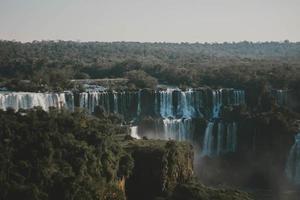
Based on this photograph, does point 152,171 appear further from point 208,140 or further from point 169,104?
point 169,104

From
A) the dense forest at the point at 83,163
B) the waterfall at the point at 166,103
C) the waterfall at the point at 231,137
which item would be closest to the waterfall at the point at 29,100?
the waterfall at the point at 166,103

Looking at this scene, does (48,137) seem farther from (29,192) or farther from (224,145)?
(224,145)

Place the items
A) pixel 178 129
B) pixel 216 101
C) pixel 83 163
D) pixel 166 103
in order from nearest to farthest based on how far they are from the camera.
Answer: pixel 83 163, pixel 178 129, pixel 166 103, pixel 216 101

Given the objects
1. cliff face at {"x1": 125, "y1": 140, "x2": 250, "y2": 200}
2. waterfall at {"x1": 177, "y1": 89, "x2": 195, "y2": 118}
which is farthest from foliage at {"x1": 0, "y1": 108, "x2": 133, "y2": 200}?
waterfall at {"x1": 177, "y1": 89, "x2": 195, "y2": 118}

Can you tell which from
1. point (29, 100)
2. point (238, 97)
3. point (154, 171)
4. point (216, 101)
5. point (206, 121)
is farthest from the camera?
point (238, 97)

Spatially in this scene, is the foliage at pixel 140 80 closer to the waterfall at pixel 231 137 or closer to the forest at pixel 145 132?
the forest at pixel 145 132

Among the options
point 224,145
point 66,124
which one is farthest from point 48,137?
point 224,145

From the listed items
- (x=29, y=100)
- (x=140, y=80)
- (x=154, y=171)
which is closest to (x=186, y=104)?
(x=140, y=80)

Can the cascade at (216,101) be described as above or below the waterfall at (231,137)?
above

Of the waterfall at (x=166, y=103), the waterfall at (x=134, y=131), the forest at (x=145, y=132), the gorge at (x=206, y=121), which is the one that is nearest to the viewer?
the forest at (x=145, y=132)

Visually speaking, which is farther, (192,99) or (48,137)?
(192,99)

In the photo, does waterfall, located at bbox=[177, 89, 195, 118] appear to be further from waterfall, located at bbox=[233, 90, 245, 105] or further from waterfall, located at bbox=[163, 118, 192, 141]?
waterfall, located at bbox=[163, 118, 192, 141]
